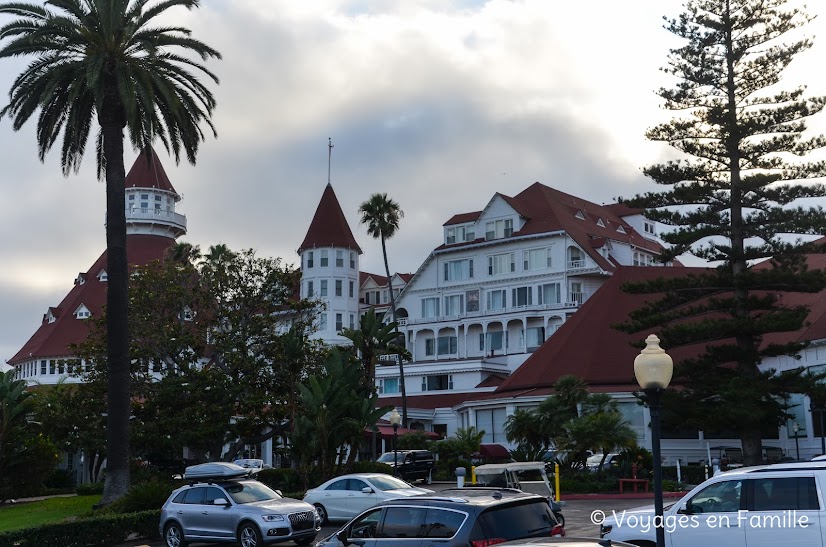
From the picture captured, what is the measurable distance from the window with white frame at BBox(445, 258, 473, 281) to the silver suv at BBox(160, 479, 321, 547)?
57852 millimetres

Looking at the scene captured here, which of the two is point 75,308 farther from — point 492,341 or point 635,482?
point 635,482

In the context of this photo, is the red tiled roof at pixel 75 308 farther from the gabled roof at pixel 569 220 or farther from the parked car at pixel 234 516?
the parked car at pixel 234 516

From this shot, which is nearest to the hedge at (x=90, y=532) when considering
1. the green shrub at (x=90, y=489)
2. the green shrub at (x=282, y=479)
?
the green shrub at (x=282, y=479)

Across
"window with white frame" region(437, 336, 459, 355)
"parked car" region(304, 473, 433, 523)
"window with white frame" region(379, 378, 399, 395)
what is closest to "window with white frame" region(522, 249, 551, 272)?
"window with white frame" region(437, 336, 459, 355)

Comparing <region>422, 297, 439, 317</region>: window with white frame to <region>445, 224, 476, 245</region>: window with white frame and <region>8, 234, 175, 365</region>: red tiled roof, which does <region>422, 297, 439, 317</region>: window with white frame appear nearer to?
<region>445, 224, 476, 245</region>: window with white frame

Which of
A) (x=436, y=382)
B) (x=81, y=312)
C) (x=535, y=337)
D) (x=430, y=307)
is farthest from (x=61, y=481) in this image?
(x=535, y=337)

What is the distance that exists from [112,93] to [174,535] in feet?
53.8

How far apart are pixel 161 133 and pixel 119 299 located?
644 centimetres

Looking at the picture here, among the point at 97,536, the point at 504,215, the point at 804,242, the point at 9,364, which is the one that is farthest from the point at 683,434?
the point at 9,364

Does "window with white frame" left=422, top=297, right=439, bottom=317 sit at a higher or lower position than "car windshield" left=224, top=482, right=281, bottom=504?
higher

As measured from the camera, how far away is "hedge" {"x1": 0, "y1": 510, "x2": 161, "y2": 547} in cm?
2219

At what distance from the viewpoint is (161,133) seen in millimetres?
33531

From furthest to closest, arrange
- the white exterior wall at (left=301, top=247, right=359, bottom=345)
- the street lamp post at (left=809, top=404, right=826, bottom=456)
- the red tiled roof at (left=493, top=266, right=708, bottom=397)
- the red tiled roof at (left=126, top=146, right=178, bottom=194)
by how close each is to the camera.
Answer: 1. the red tiled roof at (left=126, top=146, right=178, bottom=194)
2. the white exterior wall at (left=301, top=247, right=359, bottom=345)
3. the red tiled roof at (left=493, top=266, right=708, bottom=397)
4. the street lamp post at (left=809, top=404, right=826, bottom=456)

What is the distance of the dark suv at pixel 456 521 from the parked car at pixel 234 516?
7.42 meters
